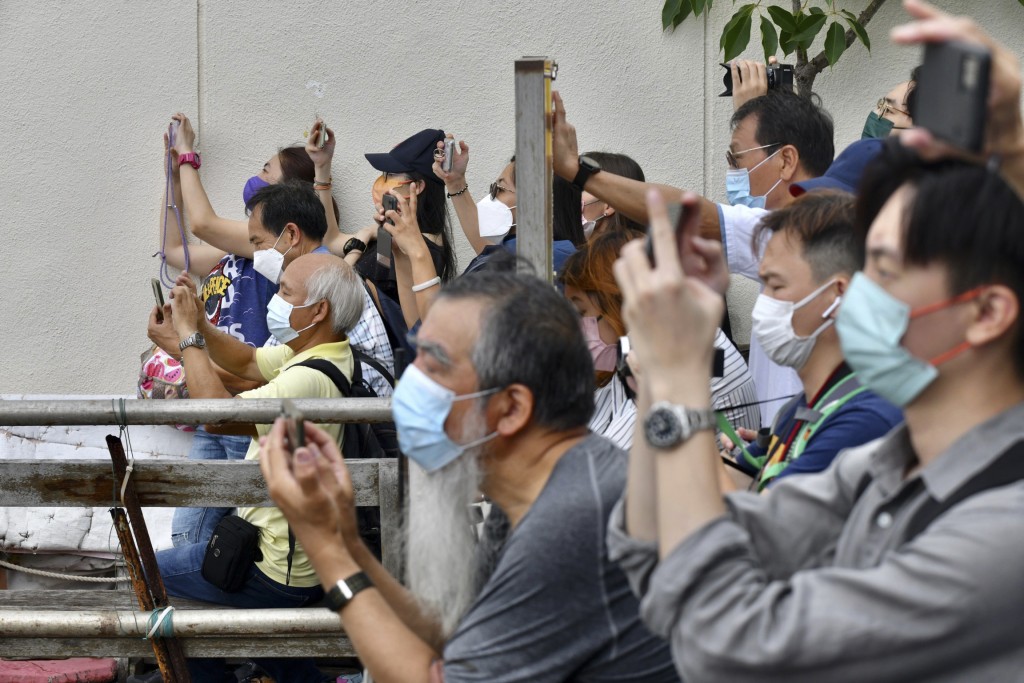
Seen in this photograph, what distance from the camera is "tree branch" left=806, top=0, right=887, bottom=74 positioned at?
502 centimetres

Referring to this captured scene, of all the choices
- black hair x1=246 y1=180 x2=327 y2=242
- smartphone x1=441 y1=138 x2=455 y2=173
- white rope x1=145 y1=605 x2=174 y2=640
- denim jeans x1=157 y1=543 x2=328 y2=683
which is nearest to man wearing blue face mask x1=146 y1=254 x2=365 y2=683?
denim jeans x1=157 y1=543 x2=328 y2=683

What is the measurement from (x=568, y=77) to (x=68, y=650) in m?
3.44

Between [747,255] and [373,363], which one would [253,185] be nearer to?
[373,363]

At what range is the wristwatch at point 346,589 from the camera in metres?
2.16

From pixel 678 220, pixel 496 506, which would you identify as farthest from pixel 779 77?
pixel 678 220

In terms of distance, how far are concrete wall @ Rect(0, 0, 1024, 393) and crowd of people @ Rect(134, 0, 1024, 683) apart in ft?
4.09

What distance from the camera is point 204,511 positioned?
402cm

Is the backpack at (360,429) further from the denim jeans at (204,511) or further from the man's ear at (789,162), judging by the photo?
the man's ear at (789,162)

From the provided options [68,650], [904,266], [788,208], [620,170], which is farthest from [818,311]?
[68,650]

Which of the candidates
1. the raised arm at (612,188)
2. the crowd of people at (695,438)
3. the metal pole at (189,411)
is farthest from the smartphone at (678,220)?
the raised arm at (612,188)

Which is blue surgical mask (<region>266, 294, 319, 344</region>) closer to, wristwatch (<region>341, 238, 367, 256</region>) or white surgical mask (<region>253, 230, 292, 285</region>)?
white surgical mask (<region>253, 230, 292, 285</region>)

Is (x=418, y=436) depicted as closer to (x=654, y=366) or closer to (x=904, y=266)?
(x=654, y=366)

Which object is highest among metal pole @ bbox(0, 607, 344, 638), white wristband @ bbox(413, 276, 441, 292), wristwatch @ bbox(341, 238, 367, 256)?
wristwatch @ bbox(341, 238, 367, 256)

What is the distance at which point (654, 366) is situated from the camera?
148 cm
